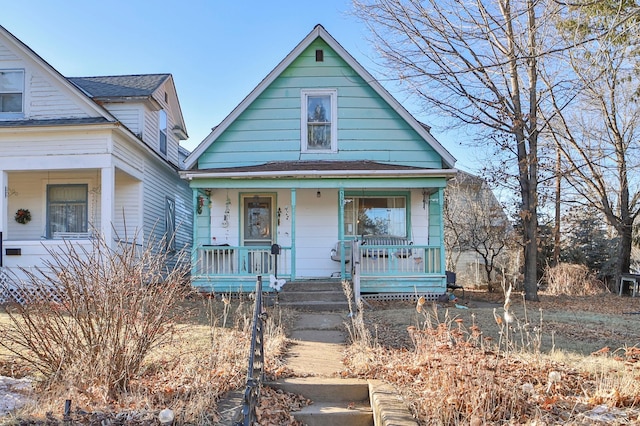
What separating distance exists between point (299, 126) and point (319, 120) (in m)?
0.59

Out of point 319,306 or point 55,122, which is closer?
point 319,306

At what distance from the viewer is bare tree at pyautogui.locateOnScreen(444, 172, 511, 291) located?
610 inches

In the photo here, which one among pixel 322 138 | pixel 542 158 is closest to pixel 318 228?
pixel 322 138

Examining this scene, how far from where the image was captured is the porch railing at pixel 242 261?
11156 millimetres

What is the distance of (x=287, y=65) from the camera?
12477 mm

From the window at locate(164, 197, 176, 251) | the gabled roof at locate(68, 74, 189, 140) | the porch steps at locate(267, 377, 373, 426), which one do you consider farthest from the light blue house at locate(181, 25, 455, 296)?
the porch steps at locate(267, 377, 373, 426)

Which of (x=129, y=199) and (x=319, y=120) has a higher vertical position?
(x=319, y=120)

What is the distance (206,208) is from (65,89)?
4856mm

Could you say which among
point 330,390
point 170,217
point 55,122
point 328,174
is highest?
point 55,122

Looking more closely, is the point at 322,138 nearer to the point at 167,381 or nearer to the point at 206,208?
the point at 206,208

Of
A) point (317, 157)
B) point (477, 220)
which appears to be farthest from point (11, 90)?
point (477, 220)

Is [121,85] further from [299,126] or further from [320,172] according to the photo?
[320,172]

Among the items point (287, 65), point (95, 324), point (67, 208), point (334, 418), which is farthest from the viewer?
point (67, 208)

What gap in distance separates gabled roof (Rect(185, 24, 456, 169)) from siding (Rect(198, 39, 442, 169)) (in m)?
0.17
